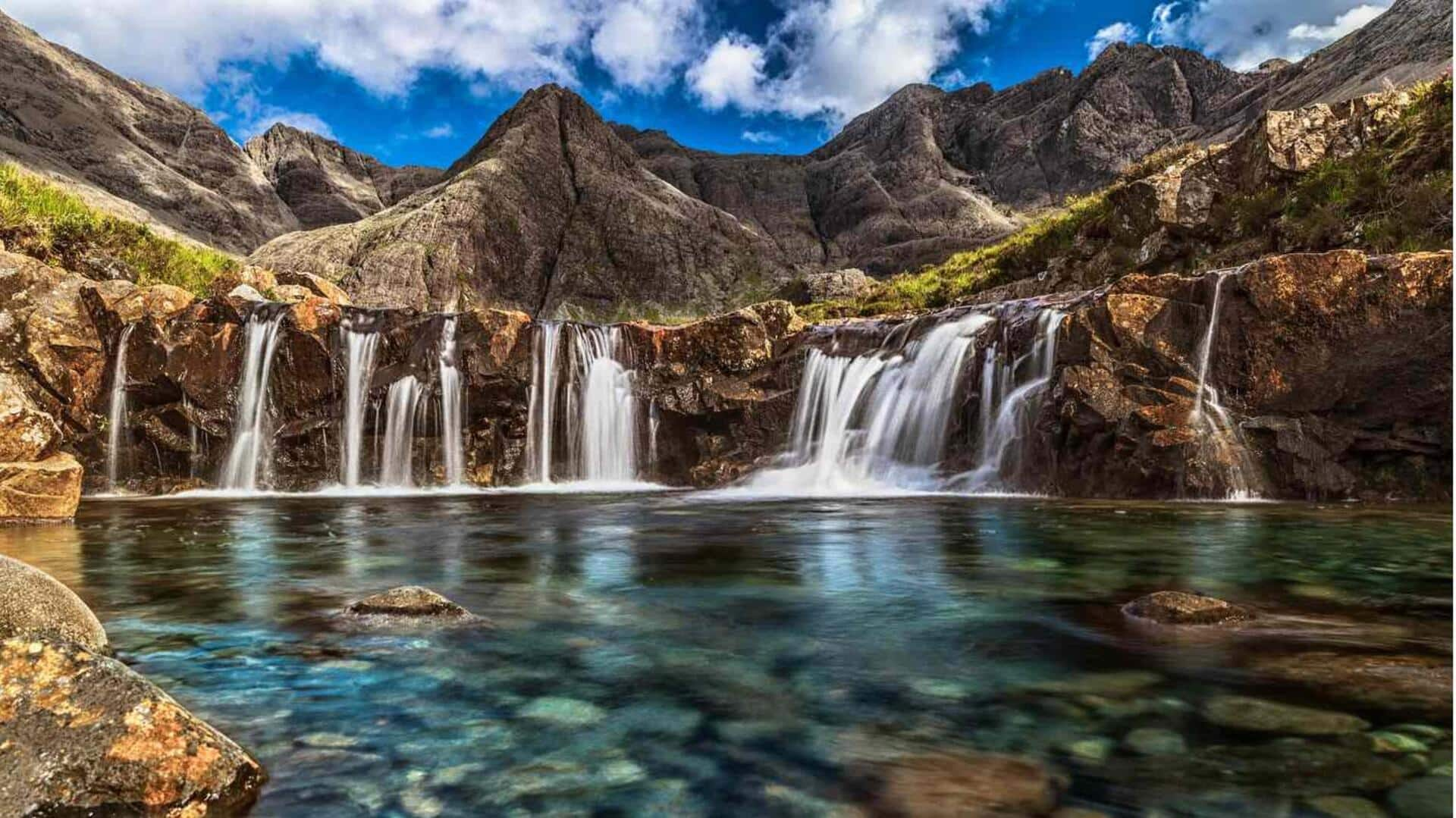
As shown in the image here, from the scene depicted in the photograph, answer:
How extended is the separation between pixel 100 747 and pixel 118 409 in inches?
770

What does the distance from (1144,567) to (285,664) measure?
254 inches

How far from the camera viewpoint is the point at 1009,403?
15.6 metres

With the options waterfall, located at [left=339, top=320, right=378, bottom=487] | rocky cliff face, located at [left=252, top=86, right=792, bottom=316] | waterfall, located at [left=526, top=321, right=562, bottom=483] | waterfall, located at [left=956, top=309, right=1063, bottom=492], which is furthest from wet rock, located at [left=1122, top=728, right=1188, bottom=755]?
rocky cliff face, located at [left=252, top=86, right=792, bottom=316]

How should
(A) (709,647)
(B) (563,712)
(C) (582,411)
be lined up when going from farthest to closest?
(C) (582,411) → (A) (709,647) → (B) (563,712)

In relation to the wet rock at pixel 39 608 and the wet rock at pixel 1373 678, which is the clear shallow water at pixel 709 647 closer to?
the wet rock at pixel 1373 678

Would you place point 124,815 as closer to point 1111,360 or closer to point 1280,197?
point 1111,360

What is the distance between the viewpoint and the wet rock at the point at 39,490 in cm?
1068

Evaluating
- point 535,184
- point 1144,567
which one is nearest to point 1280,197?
point 1144,567

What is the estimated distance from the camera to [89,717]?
2621mm

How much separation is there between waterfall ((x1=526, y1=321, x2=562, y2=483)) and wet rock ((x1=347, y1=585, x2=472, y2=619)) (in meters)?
14.8

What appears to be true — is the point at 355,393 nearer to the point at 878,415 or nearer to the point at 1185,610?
the point at 878,415

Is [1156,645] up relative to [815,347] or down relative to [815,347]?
down

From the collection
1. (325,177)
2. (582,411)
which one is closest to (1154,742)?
(582,411)

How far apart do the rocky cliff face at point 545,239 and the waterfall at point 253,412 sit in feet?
80.4
